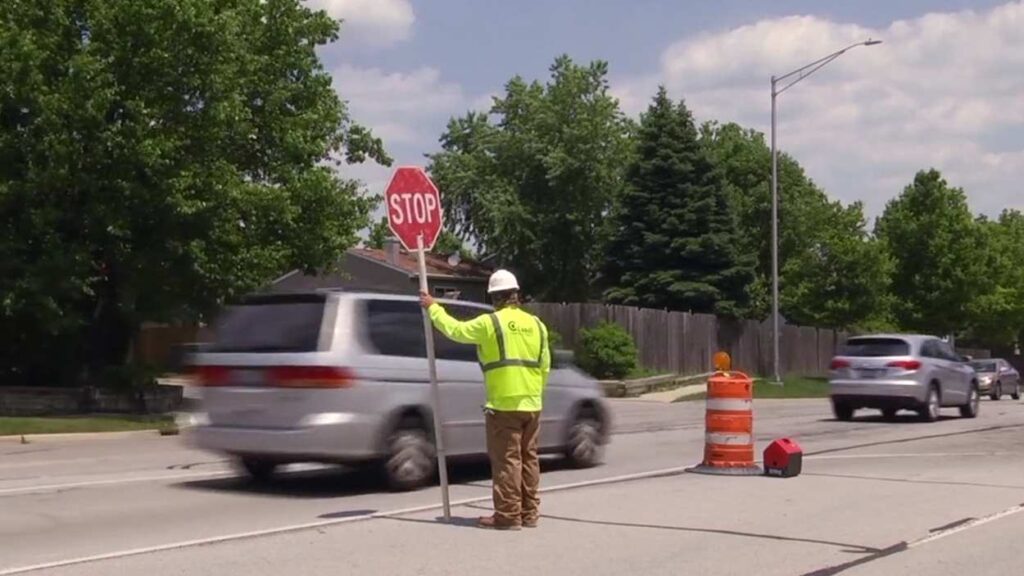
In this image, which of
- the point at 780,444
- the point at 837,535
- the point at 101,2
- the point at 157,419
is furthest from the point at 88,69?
the point at 837,535

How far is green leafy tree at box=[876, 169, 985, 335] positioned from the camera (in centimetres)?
5688

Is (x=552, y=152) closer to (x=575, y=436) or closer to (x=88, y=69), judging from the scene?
(x=88, y=69)

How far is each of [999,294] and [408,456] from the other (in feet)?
169

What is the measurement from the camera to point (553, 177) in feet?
197

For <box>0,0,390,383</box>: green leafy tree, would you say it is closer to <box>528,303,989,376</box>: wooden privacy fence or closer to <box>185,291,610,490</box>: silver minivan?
<box>185,291,610,490</box>: silver minivan

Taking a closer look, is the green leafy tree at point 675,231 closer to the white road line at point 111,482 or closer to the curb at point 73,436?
the curb at point 73,436

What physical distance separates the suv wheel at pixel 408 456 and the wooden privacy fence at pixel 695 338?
94.5ft

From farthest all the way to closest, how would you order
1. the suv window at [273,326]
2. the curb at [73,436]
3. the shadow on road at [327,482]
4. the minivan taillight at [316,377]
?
the curb at [73,436], the shadow on road at [327,482], the suv window at [273,326], the minivan taillight at [316,377]

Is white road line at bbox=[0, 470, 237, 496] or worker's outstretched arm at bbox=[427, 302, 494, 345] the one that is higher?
worker's outstretched arm at bbox=[427, 302, 494, 345]

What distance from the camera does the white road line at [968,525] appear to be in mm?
10375

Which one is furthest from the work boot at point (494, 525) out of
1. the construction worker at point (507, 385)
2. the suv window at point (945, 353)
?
the suv window at point (945, 353)

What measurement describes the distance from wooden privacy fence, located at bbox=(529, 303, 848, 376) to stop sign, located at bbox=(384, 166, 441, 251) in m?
29.3

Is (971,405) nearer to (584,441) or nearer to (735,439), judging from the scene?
(735,439)

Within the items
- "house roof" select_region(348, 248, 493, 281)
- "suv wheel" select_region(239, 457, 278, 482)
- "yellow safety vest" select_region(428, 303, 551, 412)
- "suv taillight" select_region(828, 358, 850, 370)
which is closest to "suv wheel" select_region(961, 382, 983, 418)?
"suv taillight" select_region(828, 358, 850, 370)
